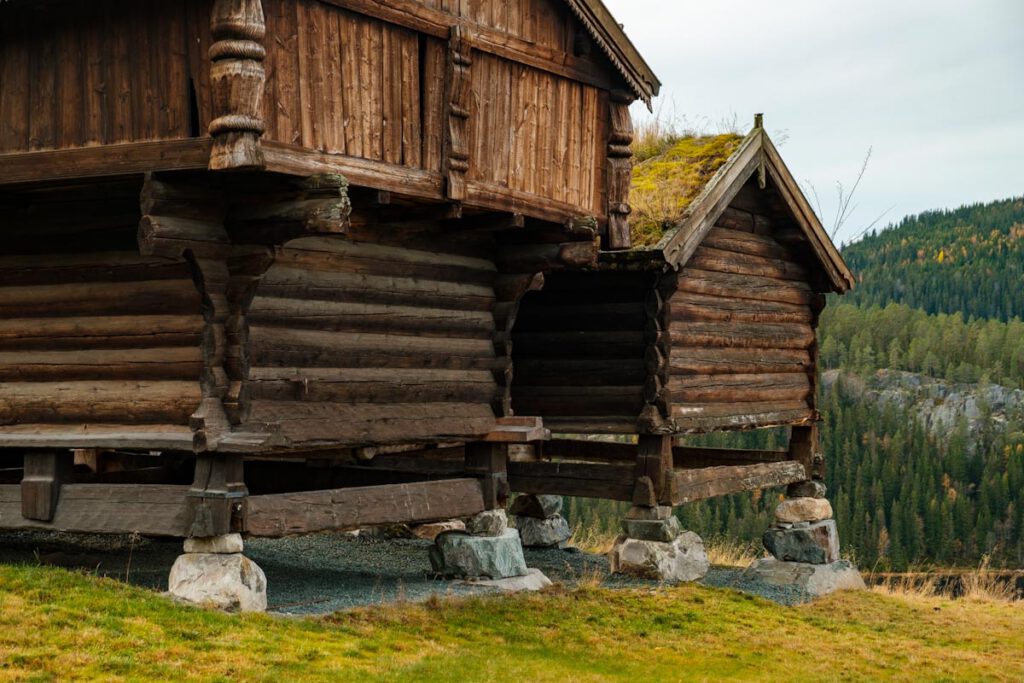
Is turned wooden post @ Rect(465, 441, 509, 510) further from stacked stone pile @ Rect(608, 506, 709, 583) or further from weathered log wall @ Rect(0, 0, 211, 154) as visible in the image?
weathered log wall @ Rect(0, 0, 211, 154)

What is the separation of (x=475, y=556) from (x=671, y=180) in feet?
20.0

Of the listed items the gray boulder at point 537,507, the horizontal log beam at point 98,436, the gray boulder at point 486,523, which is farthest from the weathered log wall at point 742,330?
the horizontal log beam at point 98,436

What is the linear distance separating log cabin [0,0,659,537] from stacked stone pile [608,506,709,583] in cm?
228

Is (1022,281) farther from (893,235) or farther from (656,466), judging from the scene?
(656,466)

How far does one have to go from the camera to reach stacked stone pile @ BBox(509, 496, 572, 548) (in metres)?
19.0

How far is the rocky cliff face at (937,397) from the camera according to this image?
114250mm

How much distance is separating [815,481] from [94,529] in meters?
11.3

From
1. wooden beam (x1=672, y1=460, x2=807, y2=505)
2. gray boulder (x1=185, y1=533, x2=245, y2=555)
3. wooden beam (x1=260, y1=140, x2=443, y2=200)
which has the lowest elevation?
gray boulder (x1=185, y1=533, x2=245, y2=555)

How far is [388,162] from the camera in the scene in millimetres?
11656

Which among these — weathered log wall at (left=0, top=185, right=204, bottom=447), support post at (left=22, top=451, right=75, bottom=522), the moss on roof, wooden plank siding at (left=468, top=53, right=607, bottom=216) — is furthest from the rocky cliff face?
support post at (left=22, top=451, right=75, bottom=522)

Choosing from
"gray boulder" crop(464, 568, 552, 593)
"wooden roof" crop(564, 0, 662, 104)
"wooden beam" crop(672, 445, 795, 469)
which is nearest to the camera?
"gray boulder" crop(464, 568, 552, 593)

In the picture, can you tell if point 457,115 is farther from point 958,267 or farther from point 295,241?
point 958,267

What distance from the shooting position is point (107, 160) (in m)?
10.8

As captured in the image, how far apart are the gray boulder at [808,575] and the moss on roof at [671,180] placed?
514cm
